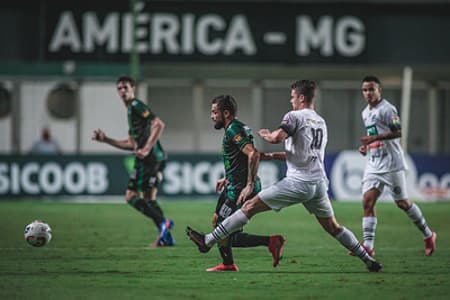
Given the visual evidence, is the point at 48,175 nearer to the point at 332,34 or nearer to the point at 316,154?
the point at 332,34

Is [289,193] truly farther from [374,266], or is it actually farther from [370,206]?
[370,206]

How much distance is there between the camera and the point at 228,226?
35.4 ft

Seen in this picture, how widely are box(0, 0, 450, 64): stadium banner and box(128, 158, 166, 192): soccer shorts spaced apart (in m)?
14.7

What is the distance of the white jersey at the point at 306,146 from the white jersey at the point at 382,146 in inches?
109

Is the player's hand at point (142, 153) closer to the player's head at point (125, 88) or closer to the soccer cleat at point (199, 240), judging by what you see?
the player's head at point (125, 88)

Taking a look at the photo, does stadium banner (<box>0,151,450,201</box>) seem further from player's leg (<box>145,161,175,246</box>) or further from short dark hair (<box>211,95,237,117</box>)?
short dark hair (<box>211,95,237,117</box>)

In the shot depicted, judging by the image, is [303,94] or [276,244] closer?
[303,94]

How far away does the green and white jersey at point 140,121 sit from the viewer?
14.8 meters

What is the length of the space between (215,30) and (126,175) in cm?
595

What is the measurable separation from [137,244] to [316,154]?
4.70m

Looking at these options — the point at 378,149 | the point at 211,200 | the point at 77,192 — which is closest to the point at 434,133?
the point at 211,200

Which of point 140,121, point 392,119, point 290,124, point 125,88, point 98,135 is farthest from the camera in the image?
point 140,121

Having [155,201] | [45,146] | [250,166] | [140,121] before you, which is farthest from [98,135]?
[45,146]

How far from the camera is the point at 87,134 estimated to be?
101ft
